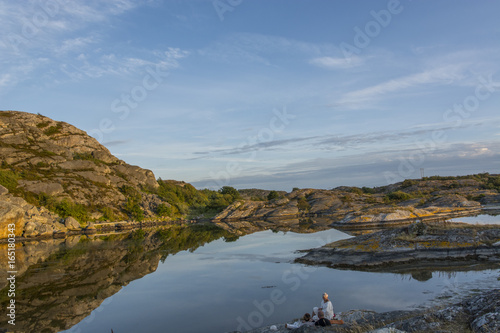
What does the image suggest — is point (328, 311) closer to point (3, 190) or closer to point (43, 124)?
point (3, 190)

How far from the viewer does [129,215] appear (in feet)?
309

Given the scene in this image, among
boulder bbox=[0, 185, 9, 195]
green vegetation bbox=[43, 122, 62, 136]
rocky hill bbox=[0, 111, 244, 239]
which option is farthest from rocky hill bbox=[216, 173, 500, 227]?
green vegetation bbox=[43, 122, 62, 136]

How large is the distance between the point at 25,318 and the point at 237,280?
40.5ft

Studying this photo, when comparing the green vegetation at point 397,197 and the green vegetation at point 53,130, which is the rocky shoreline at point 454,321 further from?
the green vegetation at point 53,130

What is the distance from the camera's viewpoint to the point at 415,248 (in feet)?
80.9

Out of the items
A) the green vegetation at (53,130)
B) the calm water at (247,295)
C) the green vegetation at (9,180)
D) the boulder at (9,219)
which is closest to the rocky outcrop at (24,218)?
the boulder at (9,219)

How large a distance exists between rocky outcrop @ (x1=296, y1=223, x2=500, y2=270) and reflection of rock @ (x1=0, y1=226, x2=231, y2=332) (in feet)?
50.6

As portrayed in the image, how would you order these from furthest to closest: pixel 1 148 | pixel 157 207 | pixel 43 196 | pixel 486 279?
1. pixel 157 207
2. pixel 1 148
3. pixel 43 196
4. pixel 486 279

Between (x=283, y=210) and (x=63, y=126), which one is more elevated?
(x=63, y=126)

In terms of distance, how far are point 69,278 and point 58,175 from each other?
259 feet

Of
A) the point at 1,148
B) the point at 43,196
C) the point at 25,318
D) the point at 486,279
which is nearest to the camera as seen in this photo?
the point at 25,318

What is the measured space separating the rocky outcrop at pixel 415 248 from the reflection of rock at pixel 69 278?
15.4 meters

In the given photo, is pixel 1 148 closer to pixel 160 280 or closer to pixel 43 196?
pixel 43 196

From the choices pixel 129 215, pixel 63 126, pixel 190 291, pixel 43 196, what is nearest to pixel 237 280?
pixel 190 291
